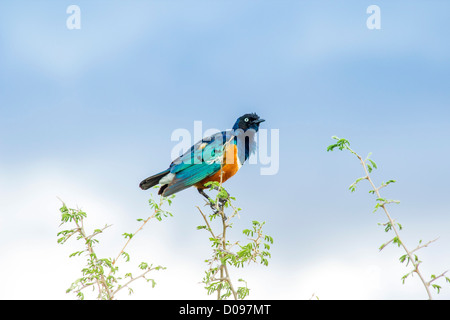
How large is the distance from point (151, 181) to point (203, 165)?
727 millimetres

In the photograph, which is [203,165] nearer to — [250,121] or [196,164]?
[196,164]

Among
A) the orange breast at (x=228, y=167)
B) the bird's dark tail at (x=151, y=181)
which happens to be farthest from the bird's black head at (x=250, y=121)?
the bird's dark tail at (x=151, y=181)

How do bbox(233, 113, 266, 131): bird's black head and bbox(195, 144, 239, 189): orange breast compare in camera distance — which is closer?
bbox(195, 144, 239, 189): orange breast

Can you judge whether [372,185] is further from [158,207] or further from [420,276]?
[158,207]

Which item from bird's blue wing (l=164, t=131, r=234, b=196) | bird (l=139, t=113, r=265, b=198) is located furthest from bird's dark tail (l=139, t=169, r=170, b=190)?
bird's blue wing (l=164, t=131, r=234, b=196)

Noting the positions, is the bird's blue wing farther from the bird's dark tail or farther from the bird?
the bird's dark tail

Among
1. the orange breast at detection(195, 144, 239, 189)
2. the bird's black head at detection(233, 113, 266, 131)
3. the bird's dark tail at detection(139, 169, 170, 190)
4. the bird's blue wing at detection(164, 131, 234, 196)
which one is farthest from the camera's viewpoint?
the bird's black head at detection(233, 113, 266, 131)

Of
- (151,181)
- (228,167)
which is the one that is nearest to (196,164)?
(228,167)

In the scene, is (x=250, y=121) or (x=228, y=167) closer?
(x=228, y=167)

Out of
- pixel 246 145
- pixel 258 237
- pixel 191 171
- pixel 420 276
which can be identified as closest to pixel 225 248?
pixel 258 237

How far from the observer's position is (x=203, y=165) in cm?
701

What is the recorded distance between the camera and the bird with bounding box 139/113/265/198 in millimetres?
6770

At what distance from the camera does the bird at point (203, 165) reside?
6770 millimetres
